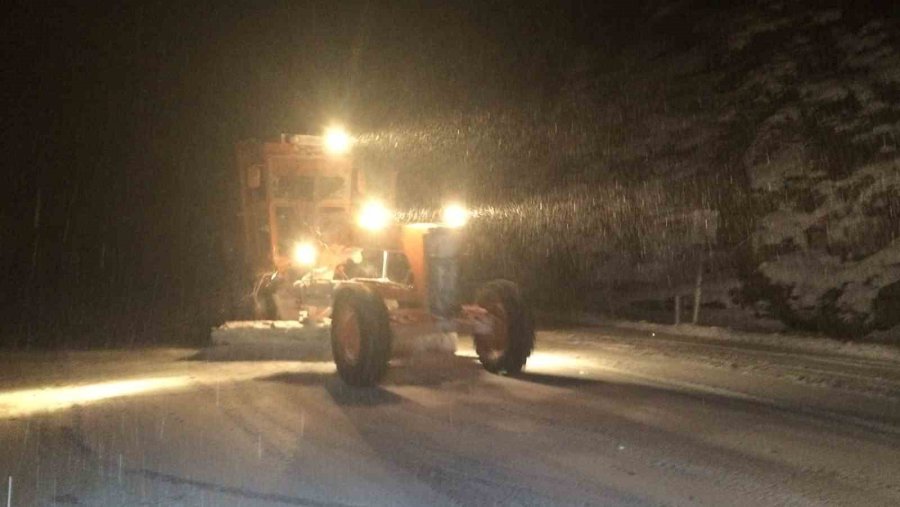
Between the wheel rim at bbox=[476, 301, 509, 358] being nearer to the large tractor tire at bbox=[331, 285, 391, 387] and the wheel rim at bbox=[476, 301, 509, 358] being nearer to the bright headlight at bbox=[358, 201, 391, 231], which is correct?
the large tractor tire at bbox=[331, 285, 391, 387]

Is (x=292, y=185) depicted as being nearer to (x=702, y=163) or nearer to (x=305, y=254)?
(x=305, y=254)

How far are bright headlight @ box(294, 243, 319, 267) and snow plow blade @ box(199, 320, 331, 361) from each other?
1.43 metres

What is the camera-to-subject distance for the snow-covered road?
8.31 meters

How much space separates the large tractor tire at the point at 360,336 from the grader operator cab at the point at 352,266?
15mm

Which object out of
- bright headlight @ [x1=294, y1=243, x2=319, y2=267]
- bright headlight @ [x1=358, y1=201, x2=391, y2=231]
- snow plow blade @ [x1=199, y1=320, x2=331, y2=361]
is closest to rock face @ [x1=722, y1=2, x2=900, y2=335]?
bright headlight @ [x1=358, y1=201, x2=391, y2=231]

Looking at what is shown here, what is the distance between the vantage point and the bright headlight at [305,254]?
17.9 m

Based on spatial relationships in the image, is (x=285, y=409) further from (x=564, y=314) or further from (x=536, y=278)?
(x=536, y=278)

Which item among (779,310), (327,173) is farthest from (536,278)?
(327,173)

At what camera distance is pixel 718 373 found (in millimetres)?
14797

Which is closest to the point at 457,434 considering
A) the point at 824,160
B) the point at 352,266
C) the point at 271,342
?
the point at 352,266

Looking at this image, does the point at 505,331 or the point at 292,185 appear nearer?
the point at 505,331

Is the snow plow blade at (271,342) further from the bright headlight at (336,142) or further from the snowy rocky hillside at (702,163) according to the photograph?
the snowy rocky hillside at (702,163)

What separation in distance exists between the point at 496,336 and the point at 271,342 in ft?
13.3

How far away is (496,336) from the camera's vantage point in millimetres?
14672
